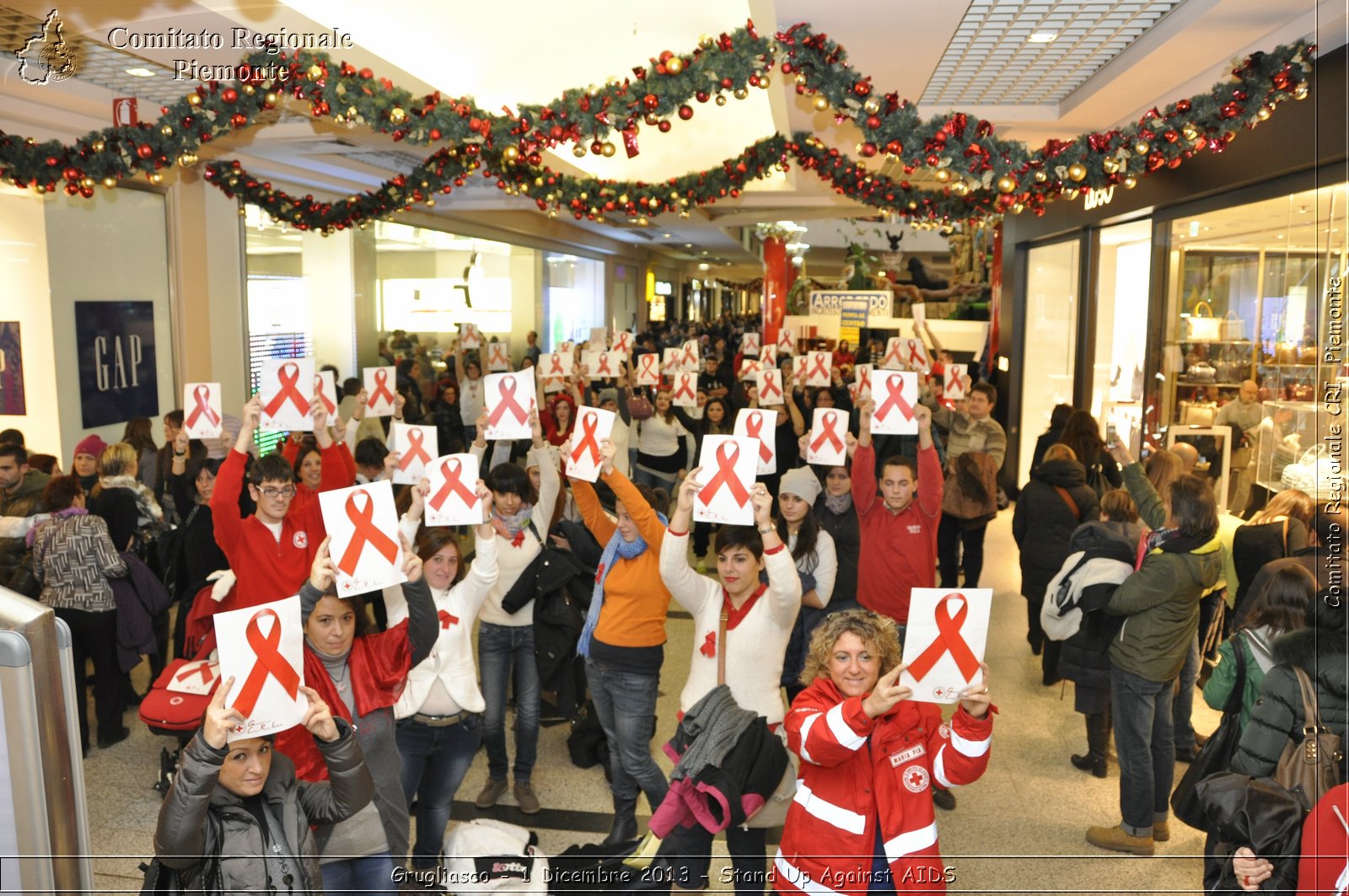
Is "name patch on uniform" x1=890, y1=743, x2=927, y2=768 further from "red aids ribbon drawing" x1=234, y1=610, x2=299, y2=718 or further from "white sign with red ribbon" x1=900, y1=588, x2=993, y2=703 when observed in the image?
"red aids ribbon drawing" x1=234, y1=610, x2=299, y2=718

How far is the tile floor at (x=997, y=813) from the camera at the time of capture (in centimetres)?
430

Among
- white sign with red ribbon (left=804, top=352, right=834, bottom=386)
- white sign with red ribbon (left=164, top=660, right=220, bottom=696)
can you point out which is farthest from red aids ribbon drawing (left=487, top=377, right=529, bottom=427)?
white sign with red ribbon (left=804, top=352, right=834, bottom=386)

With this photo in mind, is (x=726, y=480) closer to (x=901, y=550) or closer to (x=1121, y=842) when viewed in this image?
(x=901, y=550)

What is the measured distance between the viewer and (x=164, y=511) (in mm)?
6363

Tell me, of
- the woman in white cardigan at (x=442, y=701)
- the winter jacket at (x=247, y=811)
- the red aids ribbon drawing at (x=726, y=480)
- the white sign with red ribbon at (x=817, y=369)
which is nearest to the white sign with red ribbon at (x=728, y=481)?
the red aids ribbon drawing at (x=726, y=480)

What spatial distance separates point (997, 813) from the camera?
4.90 m

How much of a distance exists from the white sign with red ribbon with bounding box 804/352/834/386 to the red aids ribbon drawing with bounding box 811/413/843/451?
3814 millimetres

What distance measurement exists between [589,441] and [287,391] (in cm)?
197

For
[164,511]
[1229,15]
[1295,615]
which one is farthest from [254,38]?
[1295,615]

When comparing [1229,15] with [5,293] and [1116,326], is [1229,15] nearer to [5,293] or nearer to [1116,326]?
[1116,326]

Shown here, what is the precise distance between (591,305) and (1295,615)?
23545 millimetres

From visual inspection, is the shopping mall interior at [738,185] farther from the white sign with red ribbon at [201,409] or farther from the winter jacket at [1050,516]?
the white sign with red ribbon at [201,409]

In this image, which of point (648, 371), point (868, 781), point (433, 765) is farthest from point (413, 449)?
point (648, 371)

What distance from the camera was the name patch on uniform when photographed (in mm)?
2834
